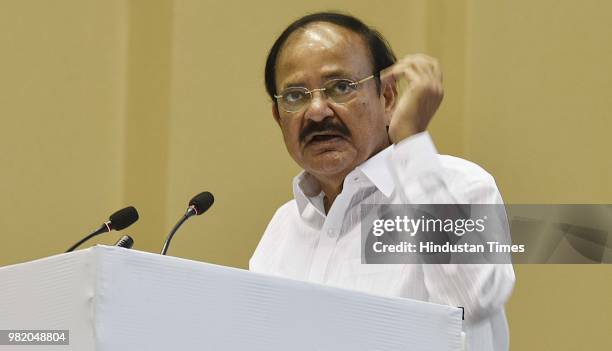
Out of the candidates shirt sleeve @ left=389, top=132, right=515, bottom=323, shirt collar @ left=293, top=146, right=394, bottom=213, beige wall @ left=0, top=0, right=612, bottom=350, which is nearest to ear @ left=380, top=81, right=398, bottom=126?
shirt collar @ left=293, top=146, right=394, bottom=213

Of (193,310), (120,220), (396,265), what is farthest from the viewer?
(120,220)

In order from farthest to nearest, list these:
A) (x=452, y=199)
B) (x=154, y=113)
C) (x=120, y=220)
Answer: (x=154, y=113) < (x=120, y=220) < (x=452, y=199)

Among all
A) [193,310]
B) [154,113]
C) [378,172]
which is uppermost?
[193,310]

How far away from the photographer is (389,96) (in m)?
2.33

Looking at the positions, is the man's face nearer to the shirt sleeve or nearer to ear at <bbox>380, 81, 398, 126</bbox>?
ear at <bbox>380, 81, 398, 126</bbox>

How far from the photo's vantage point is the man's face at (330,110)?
2.18m

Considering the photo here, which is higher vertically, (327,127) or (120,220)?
(327,127)

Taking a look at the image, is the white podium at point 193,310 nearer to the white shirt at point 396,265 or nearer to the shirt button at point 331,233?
the white shirt at point 396,265

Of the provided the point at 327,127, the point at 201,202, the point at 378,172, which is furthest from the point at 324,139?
the point at 201,202

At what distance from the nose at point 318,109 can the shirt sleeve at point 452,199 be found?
35cm

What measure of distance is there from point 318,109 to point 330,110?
0.09 ft

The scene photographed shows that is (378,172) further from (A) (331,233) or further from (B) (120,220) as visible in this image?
(B) (120,220)

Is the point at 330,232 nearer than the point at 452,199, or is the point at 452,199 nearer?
the point at 452,199

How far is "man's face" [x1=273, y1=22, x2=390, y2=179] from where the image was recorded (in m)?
2.18
